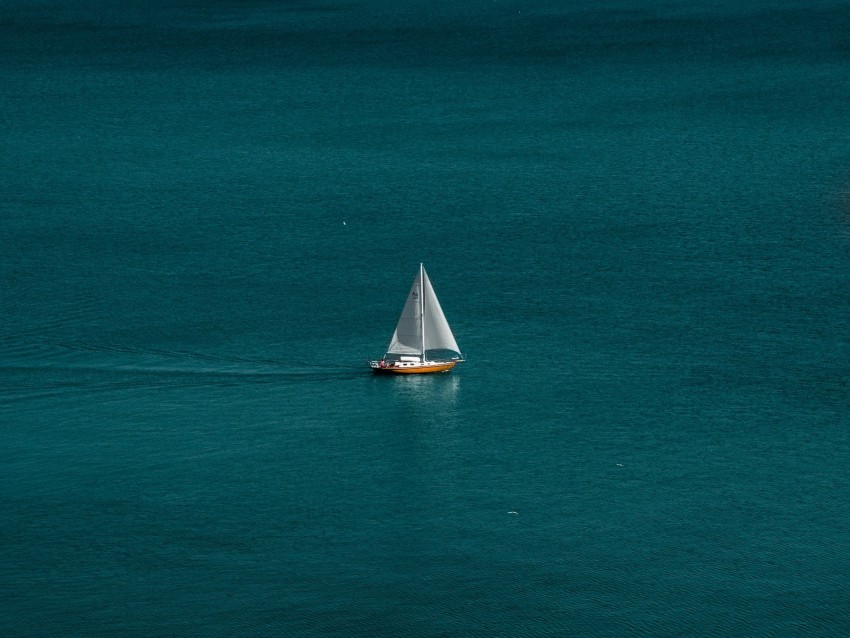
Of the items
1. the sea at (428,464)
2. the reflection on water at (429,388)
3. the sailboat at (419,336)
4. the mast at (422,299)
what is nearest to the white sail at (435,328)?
the sailboat at (419,336)

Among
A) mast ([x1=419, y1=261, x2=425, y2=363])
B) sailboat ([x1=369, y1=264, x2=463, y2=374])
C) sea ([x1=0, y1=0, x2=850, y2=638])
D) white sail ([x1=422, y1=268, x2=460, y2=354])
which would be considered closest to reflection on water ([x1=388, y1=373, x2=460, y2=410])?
sea ([x1=0, y1=0, x2=850, y2=638])

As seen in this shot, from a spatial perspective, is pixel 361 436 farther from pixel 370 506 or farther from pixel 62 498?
pixel 62 498

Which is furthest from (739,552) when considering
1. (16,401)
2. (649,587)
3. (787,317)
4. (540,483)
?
(16,401)

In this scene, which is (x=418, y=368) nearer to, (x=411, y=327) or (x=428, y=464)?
(x=411, y=327)

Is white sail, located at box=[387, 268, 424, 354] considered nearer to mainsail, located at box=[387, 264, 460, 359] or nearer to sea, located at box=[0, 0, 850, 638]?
mainsail, located at box=[387, 264, 460, 359]

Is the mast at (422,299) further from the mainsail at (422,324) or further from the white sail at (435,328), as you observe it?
the white sail at (435,328)

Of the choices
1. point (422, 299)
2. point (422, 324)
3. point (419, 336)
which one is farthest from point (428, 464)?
point (422, 299)
